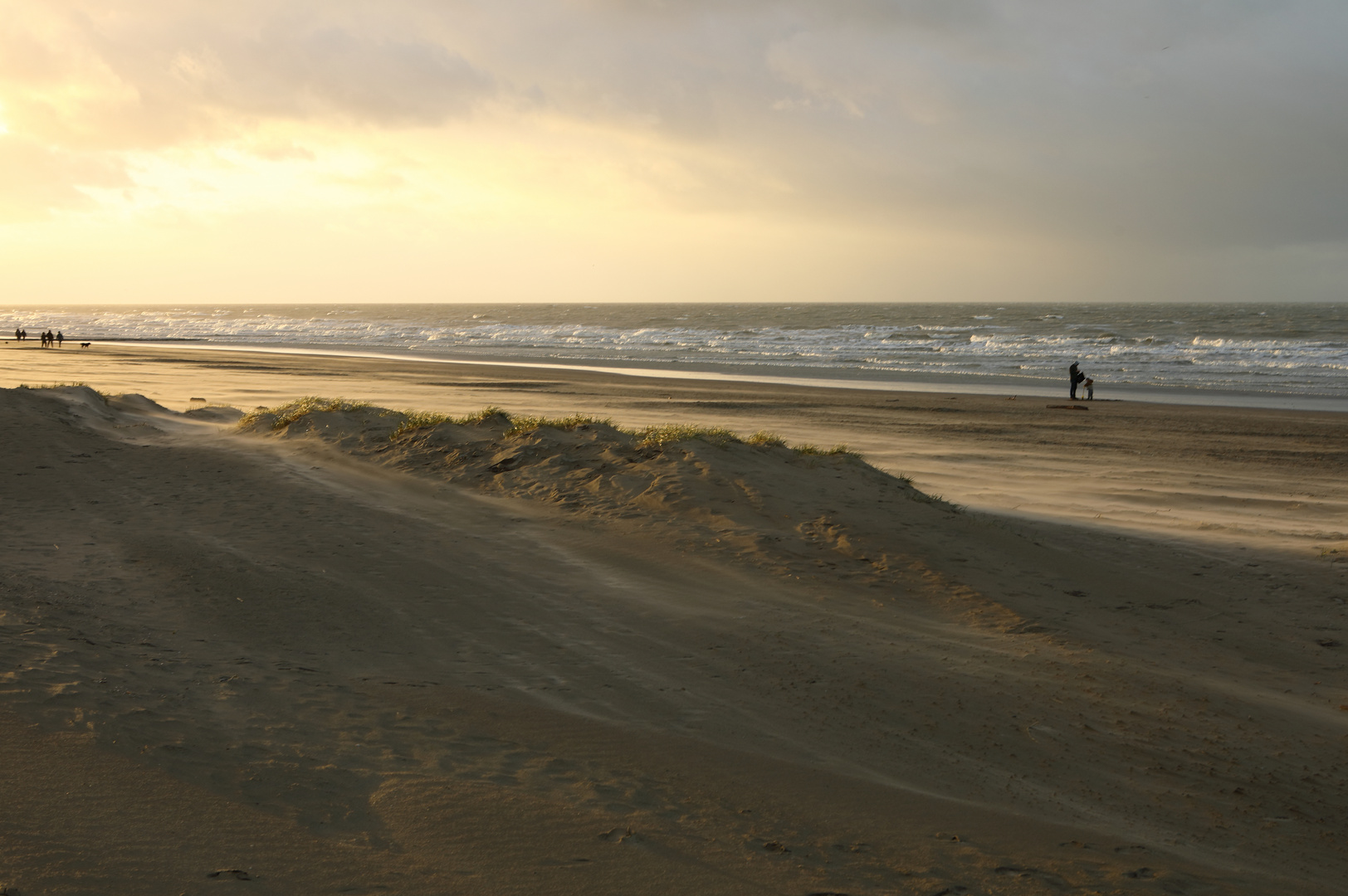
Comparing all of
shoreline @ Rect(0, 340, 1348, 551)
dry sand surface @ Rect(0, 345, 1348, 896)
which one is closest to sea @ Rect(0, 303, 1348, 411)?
shoreline @ Rect(0, 340, 1348, 551)

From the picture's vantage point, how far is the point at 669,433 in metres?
10.2

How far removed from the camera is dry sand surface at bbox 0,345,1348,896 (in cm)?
336

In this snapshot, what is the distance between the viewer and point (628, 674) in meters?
5.15

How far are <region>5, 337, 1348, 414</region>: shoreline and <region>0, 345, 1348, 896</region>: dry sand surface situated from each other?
19.2 metres

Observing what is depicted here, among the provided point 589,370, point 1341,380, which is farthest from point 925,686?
point 1341,380

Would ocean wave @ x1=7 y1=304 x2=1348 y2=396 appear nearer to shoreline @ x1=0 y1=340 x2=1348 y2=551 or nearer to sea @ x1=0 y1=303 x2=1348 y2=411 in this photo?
sea @ x1=0 y1=303 x2=1348 y2=411

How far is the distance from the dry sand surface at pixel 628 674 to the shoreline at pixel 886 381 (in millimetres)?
19199

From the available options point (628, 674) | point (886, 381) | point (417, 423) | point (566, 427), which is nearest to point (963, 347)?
point (886, 381)

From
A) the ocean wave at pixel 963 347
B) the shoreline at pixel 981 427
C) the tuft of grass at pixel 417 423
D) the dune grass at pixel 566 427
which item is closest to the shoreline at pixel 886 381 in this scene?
the shoreline at pixel 981 427

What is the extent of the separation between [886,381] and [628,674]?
101 feet

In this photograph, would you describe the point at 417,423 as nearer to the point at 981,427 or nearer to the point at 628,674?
the point at 628,674

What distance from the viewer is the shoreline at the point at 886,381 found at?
27797mm

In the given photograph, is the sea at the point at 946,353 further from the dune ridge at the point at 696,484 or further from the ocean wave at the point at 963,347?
the dune ridge at the point at 696,484

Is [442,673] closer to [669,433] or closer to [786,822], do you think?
[786,822]
